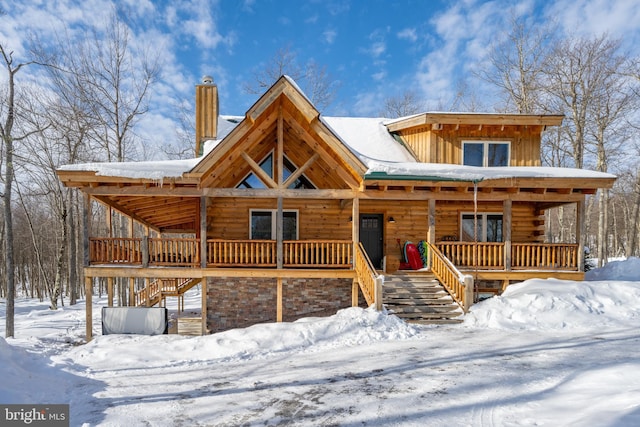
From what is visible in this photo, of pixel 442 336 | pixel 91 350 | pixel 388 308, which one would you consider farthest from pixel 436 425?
pixel 91 350

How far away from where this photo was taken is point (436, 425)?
13.2 feet

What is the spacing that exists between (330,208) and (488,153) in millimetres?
7110

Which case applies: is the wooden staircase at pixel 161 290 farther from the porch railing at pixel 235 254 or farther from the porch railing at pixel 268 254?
the porch railing at pixel 268 254

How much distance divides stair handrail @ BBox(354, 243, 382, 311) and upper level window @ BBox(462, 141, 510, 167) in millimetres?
6730

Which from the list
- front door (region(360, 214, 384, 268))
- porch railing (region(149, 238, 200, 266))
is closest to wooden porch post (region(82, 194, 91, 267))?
porch railing (region(149, 238, 200, 266))

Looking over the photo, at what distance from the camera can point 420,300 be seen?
32.2ft

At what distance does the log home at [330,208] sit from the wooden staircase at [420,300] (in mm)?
61

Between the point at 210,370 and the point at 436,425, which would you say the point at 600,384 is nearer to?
the point at 436,425

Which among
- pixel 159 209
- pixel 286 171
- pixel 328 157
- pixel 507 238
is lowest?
pixel 507 238

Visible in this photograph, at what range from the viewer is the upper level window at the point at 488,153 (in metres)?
13.6

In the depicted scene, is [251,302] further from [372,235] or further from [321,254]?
[372,235]

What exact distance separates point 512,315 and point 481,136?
7915 millimetres

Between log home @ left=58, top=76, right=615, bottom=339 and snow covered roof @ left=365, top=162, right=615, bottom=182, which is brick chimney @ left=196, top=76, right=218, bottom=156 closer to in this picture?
log home @ left=58, top=76, right=615, bottom=339

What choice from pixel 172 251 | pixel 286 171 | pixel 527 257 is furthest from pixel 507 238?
pixel 172 251
